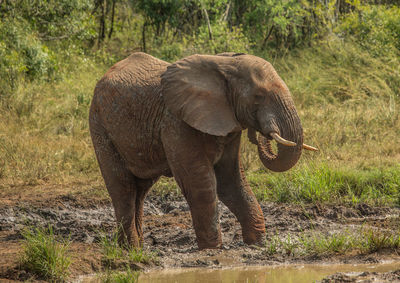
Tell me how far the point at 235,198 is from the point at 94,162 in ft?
12.8

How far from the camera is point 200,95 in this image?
609 centimetres

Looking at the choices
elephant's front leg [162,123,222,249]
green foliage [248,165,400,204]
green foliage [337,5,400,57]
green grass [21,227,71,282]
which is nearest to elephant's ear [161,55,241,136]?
elephant's front leg [162,123,222,249]

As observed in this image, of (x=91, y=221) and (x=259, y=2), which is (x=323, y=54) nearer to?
(x=259, y=2)

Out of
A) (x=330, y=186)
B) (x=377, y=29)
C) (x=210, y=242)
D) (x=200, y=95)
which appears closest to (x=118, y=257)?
(x=210, y=242)

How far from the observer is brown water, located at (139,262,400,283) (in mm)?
5445

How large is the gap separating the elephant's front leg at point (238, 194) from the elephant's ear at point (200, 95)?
609mm

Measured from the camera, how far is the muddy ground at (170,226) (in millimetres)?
5883

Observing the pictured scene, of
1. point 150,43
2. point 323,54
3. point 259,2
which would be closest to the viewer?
point 323,54

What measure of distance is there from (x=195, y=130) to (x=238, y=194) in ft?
2.81

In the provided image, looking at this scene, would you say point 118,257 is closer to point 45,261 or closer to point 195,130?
point 45,261

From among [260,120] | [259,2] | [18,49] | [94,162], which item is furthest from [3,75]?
[260,120]

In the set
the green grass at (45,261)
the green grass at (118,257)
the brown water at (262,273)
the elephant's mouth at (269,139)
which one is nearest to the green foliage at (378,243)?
the brown water at (262,273)

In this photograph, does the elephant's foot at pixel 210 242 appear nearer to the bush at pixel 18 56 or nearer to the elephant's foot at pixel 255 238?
the elephant's foot at pixel 255 238

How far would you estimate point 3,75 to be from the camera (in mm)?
12898
